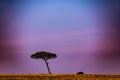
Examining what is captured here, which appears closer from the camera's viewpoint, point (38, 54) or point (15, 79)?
point (15, 79)

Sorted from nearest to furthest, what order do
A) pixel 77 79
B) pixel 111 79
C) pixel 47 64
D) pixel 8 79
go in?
1. pixel 8 79
2. pixel 77 79
3. pixel 111 79
4. pixel 47 64

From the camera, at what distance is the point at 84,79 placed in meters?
43.7

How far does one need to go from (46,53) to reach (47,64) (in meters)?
3.56

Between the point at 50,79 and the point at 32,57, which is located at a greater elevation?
the point at 32,57

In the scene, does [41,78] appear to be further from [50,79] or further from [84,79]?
[84,79]

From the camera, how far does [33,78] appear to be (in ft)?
138

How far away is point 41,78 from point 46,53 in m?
72.4

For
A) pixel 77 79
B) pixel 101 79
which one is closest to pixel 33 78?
pixel 77 79

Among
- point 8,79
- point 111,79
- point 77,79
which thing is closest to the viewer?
point 8,79

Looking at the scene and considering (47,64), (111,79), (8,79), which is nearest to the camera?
(8,79)

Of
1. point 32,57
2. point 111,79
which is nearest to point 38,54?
point 32,57

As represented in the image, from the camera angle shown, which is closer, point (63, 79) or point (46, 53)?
point (63, 79)

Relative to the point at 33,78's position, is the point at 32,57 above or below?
above

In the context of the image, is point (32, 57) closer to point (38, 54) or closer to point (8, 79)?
point (38, 54)
